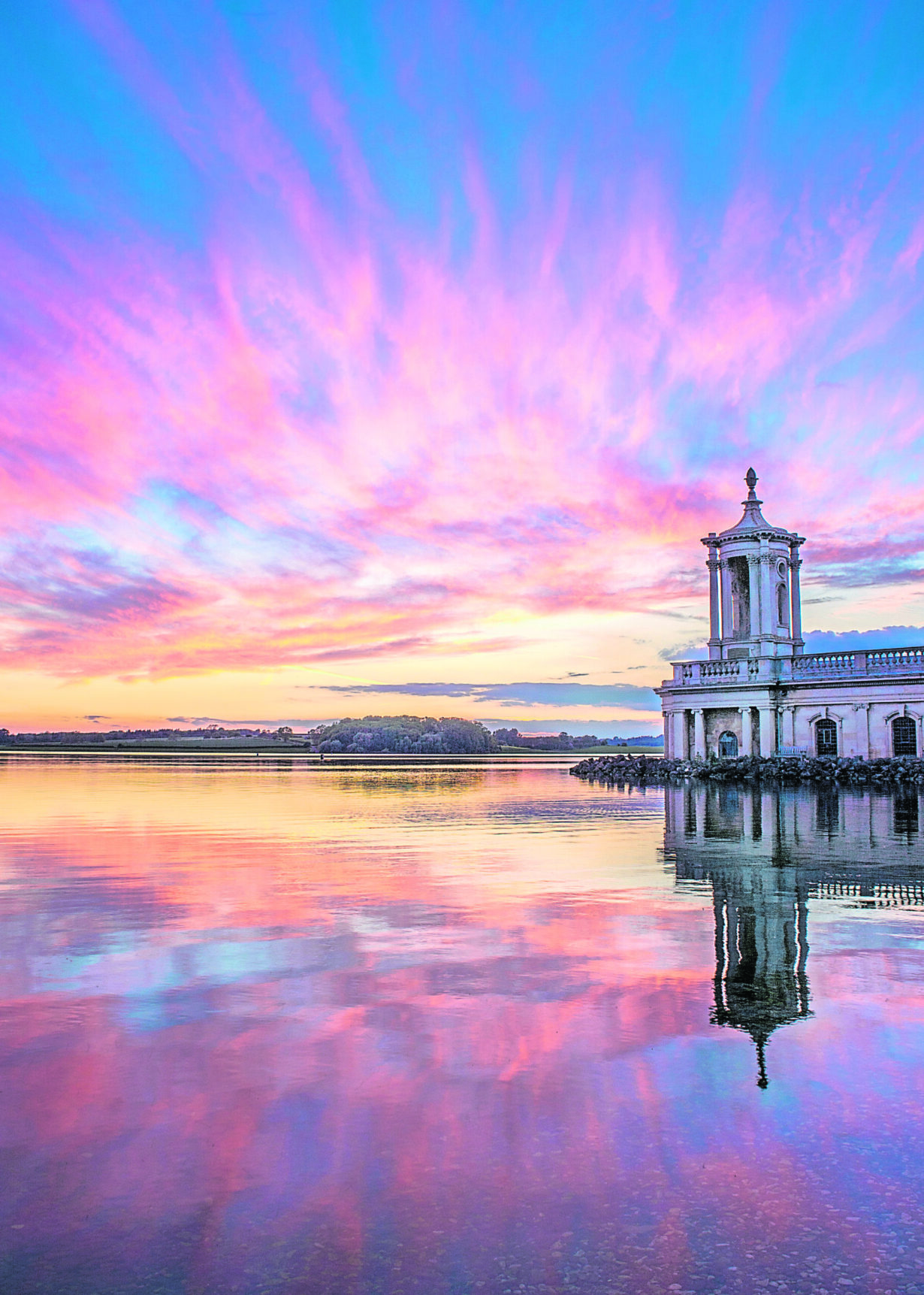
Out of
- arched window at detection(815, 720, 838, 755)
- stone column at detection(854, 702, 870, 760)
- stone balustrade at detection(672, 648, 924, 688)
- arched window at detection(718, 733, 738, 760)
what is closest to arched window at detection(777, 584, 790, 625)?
stone balustrade at detection(672, 648, 924, 688)

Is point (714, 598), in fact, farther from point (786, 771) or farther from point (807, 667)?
point (786, 771)

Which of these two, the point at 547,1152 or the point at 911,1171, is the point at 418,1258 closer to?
the point at 547,1152

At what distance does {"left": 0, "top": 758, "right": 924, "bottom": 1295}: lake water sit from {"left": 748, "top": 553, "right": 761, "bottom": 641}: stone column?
146 ft

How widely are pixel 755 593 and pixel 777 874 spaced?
146 feet

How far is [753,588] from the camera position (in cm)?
5788

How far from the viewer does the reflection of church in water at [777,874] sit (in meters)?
8.28

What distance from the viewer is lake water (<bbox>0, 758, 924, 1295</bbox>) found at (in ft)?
13.7

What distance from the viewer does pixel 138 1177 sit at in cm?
484

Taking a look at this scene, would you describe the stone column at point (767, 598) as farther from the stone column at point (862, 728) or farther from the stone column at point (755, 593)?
the stone column at point (862, 728)

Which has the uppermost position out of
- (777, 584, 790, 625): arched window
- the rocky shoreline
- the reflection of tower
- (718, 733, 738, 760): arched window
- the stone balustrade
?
(777, 584, 790, 625): arched window

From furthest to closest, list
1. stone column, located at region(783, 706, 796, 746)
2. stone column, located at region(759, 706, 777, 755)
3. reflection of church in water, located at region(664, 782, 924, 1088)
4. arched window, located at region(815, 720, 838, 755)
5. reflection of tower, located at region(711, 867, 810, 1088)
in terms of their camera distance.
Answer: stone column, located at region(759, 706, 777, 755) → stone column, located at region(783, 706, 796, 746) → arched window, located at region(815, 720, 838, 755) → reflection of church in water, located at region(664, 782, 924, 1088) → reflection of tower, located at region(711, 867, 810, 1088)

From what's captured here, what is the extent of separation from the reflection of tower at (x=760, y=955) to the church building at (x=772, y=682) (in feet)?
129

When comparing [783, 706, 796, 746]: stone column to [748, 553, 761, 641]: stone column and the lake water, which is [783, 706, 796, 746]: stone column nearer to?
[748, 553, 761, 641]: stone column

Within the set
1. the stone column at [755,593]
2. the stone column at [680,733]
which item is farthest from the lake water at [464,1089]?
the stone column at [755,593]
